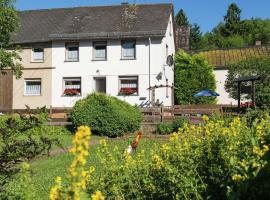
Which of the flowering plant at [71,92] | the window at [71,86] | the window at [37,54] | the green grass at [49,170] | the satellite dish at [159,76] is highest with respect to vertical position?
the window at [37,54]

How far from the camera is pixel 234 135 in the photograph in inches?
195

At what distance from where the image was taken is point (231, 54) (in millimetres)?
48000

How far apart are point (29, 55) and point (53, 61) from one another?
211 centimetres

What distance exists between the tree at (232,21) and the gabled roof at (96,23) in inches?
2492

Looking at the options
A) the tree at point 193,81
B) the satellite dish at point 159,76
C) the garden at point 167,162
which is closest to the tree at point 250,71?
the tree at point 193,81

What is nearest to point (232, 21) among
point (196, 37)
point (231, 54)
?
point (196, 37)

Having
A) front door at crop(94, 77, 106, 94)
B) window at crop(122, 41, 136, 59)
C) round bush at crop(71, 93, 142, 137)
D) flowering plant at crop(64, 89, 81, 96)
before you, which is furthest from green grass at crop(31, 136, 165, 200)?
front door at crop(94, 77, 106, 94)

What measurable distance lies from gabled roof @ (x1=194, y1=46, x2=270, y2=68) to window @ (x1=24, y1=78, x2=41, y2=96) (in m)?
16.9

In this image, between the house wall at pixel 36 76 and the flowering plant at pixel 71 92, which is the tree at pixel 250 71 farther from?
the house wall at pixel 36 76

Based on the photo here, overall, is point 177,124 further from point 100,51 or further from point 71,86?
point 71,86

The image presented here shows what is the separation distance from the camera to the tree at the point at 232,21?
321 feet

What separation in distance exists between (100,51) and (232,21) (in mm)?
69666

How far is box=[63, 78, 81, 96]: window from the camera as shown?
35.6 metres

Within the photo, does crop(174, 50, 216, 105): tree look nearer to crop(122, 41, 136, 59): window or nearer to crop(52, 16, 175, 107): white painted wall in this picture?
crop(52, 16, 175, 107): white painted wall
